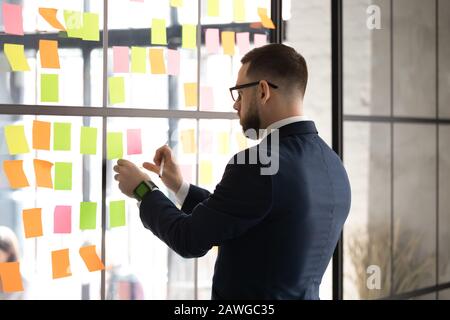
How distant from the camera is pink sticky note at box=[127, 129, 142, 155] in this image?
2518 millimetres

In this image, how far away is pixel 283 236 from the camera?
2035 mm

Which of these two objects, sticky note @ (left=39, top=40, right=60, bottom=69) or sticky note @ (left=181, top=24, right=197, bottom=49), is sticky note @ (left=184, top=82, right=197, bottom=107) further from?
sticky note @ (left=39, top=40, right=60, bottom=69)

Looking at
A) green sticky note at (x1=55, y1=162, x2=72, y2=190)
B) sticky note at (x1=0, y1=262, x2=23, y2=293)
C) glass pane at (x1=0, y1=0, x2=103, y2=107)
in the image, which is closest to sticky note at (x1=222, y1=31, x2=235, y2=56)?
glass pane at (x1=0, y1=0, x2=103, y2=107)

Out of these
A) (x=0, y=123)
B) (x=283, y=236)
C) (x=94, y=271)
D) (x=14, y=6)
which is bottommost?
(x=94, y=271)

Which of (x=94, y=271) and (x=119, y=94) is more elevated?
(x=119, y=94)

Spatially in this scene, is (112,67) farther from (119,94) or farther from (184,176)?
(184,176)

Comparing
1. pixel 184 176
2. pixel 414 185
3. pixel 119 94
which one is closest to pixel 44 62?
pixel 119 94

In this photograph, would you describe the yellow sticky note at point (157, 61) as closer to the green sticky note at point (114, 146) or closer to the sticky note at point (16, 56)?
the green sticky note at point (114, 146)

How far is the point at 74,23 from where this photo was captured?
2.34 meters

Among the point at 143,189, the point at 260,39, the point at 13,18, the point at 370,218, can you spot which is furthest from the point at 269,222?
the point at 370,218

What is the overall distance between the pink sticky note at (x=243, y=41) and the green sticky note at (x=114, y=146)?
0.68 metres

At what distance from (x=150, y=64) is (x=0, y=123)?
0.60m

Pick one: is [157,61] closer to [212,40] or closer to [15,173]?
[212,40]

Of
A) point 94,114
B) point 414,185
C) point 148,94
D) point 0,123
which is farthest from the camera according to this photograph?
point 414,185
